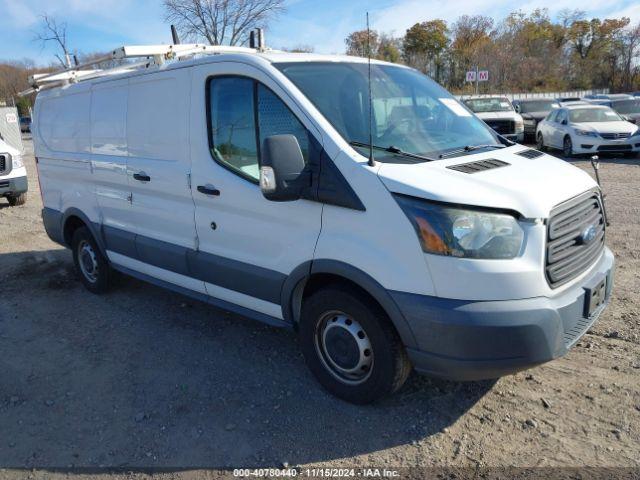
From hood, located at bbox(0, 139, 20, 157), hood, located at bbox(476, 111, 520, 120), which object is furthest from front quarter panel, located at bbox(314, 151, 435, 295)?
hood, located at bbox(476, 111, 520, 120)

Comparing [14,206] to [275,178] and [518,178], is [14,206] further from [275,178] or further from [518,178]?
[518,178]

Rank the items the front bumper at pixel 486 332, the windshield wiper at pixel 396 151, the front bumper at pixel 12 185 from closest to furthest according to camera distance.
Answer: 1. the front bumper at pixel 486 332
2. the windshield wiper at pixel 396 151
3. the front bumper at pixel 12 185

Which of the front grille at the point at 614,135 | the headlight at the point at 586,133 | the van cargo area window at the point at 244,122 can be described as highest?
the van cargo area window at the point at 244,122

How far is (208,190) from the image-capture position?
12.7 ft

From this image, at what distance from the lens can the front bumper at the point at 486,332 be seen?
8.98ft

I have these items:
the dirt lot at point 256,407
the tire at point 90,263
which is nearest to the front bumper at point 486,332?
the dirt lot at point 256,407

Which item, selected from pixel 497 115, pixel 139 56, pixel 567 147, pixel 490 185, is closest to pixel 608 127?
pixel 567 147

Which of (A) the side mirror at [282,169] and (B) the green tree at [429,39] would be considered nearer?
(A) the side mirror at [282,169]

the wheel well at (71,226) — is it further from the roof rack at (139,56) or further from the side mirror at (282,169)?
the side mirror at (282,169)

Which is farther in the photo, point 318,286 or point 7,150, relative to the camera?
point 7,150

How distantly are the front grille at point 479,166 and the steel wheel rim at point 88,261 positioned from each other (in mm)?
4097

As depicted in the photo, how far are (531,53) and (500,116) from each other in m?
52.5

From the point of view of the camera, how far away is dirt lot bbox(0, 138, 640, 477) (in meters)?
3.00

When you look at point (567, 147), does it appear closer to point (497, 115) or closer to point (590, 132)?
point (590, 132)
